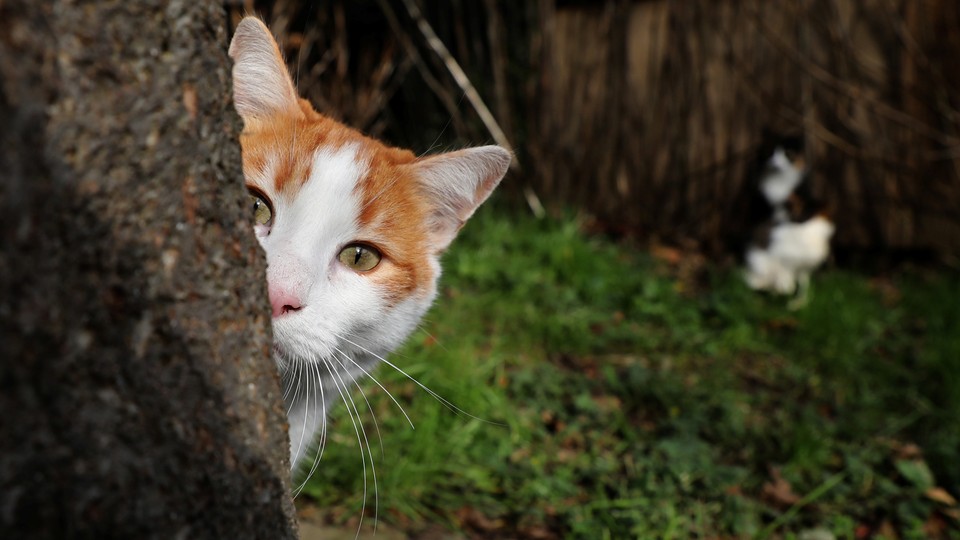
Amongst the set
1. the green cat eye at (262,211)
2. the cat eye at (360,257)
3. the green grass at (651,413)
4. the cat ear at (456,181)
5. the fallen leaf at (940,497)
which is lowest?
the green grass at (651,413)

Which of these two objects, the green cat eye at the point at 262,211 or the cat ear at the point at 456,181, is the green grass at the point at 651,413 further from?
the green cat eye at the point at 262,211

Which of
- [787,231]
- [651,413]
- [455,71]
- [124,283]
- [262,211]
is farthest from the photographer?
[787,231]

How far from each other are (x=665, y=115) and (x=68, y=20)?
16.8 ft

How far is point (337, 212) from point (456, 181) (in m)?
Answer: 0.43

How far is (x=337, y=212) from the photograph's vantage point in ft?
4.83

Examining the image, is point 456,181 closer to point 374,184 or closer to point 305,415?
point 374,184

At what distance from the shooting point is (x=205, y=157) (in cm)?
81

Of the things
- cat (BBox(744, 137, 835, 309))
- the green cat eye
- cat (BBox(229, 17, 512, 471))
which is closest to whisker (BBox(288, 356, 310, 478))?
cat (BBox(229, 17, 512, 471))

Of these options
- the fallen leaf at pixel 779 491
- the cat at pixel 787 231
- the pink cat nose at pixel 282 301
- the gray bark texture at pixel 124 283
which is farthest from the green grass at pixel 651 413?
the gray bark texture at pixel 124 283

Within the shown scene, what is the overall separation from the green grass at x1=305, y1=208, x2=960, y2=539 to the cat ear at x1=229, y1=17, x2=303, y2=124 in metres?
1.12

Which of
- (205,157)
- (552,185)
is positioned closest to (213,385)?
(205,157)

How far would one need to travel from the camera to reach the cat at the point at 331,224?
54.8 inches

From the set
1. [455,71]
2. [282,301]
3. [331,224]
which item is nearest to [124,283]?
[282,301]

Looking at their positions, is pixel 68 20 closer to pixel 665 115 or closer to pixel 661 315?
pixel 661 315
